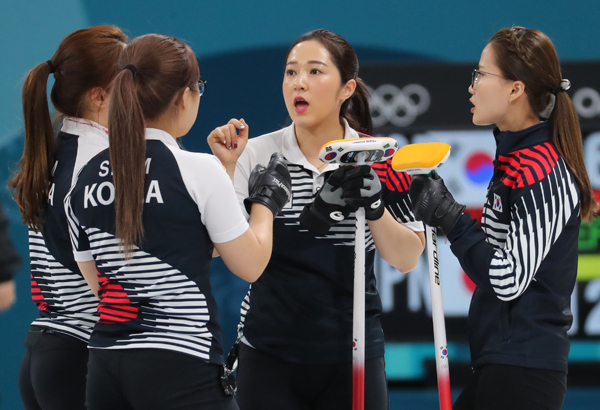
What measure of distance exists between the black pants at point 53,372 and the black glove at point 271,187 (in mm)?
618

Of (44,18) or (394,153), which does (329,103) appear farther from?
(44,18)

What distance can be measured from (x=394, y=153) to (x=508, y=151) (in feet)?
0.98

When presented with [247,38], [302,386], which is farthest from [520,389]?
[247,38]

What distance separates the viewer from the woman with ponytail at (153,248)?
1.34 meters

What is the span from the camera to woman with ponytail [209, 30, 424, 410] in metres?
1.84

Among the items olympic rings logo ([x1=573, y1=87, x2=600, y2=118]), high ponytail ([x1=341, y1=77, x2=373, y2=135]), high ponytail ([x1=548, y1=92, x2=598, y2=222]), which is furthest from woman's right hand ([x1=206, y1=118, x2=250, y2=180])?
olympic rings logo ([x1=573, y1=87, x2=600, y2=118])

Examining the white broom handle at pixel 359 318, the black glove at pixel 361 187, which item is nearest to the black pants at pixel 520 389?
the white broom handle at pixel 359 318

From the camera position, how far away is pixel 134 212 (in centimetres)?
131

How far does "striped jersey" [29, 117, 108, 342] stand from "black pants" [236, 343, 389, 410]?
1.60 ft

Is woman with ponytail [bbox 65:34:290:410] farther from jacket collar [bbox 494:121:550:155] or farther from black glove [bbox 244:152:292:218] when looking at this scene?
jacket collar [bbox 494:121:550:155]

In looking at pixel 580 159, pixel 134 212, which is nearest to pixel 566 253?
pixel 580 159

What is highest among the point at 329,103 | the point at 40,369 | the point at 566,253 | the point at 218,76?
the point at 218,76

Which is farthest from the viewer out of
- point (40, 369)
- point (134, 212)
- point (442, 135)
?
point (442, 135)

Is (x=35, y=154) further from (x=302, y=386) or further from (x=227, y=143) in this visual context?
(x=302, y=386)
